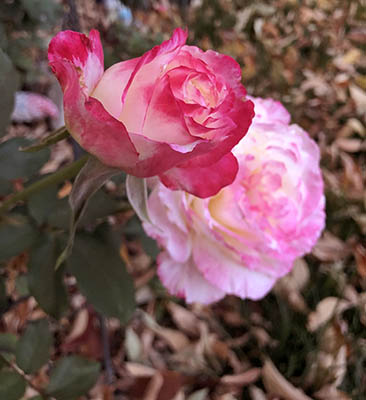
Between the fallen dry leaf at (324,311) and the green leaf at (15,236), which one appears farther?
the fallen dry leaf at (324,311)

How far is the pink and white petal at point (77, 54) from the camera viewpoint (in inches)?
7.2

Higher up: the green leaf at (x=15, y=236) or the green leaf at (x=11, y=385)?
the green leaf at (x=15, y=236)

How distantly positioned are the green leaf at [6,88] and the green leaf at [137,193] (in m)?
0.14

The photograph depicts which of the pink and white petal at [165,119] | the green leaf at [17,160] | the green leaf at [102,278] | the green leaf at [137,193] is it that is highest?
the pink and white petal at [165,119]

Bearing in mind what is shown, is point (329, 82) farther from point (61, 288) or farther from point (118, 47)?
point (61, 288)

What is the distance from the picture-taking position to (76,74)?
0.59 feet

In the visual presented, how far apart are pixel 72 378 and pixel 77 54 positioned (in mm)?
272

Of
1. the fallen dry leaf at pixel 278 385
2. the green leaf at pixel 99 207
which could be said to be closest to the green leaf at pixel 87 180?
the green leaf at pixel 99 207

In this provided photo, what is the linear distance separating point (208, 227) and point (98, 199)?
0.32ft

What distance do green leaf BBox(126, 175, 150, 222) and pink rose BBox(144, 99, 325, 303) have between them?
7 centimetres

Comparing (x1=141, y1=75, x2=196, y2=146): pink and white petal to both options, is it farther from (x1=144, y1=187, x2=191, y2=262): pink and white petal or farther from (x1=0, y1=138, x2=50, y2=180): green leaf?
(x1=0, y1=138, x2=50, y2=180): green leaf

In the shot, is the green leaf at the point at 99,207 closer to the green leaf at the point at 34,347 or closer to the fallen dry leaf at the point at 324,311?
the green leaf at the point at 34,347

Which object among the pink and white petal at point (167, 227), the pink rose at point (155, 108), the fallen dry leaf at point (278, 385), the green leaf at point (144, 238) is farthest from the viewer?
the fallen dry leaf at point (278, 385)

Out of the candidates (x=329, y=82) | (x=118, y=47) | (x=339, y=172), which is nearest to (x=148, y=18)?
(x=118, y=47)
